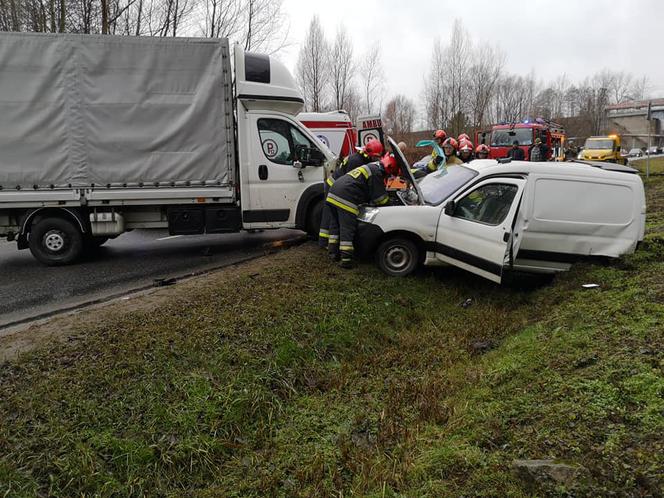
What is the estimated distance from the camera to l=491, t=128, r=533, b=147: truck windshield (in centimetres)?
1991

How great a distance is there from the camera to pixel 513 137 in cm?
2009

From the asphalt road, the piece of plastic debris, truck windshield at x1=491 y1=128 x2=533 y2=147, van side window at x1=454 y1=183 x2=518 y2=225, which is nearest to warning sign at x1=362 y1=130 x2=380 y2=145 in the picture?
the asphalt road

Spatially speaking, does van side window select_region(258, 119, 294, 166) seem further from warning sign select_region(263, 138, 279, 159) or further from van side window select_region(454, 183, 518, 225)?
van side window select_region(454, 183, 518, 225)

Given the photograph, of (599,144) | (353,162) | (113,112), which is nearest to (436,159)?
(353,162)

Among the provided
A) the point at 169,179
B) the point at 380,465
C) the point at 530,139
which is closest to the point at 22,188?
the point at 169,179

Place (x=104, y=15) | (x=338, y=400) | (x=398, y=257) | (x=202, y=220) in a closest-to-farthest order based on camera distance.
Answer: (x=338, y=400), (x=398, y=257), (x=202, y=220), (x=104, y=15)

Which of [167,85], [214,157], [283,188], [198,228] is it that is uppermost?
[167,85]

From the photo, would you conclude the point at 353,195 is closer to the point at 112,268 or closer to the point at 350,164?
the point at 350,164

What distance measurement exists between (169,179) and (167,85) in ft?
4.75

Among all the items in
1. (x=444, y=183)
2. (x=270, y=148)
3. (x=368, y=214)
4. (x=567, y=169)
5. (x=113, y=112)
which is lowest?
(x=368, y=214)

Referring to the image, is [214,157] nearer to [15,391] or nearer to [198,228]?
[198,228]

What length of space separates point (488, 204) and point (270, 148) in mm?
3837

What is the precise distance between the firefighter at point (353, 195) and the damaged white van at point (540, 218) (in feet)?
3.29

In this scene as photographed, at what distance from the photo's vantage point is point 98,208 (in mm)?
7344
